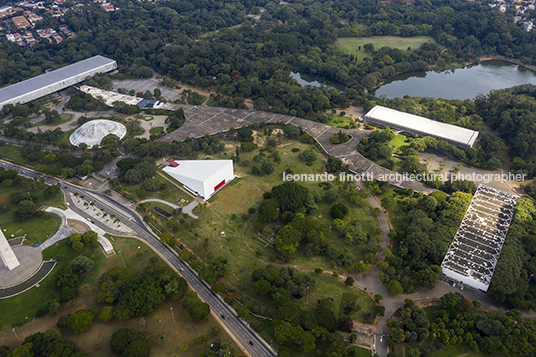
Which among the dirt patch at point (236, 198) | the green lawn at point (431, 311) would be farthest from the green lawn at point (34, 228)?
the green lawn at point (431, 311)

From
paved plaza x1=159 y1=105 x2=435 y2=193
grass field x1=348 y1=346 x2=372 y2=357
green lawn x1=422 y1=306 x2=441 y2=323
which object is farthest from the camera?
paved plaza x1=159 y1=105 x2=435 y2=193

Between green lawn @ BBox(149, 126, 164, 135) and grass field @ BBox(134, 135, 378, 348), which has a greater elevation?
green lawn @ BBox(149, 126, 164, 135)

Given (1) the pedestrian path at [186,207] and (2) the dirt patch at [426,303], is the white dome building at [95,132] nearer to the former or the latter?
(1) the pedestrian path at [186,207]

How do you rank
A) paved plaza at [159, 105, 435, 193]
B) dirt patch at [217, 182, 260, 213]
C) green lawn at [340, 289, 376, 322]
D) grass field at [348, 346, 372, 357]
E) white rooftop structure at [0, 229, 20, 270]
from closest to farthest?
grass field at [348, 346, 372, 357] → green lawn at [340, 289, 376, 322] → white rooftop structure at [0, 229, 20, 270] → dirt patch at [217, 182, 260, 213] → paved plaza at [159, 105, 435, 193]

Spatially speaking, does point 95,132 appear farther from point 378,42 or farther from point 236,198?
point 378,42

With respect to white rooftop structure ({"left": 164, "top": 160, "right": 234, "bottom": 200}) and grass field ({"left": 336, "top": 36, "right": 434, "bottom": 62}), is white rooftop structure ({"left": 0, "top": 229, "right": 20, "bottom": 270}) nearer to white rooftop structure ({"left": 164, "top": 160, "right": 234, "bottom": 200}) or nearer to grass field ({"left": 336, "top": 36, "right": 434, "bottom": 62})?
white rooftop structure ({"left": 164, "top": 160, "right": 234, "bottom": 200})

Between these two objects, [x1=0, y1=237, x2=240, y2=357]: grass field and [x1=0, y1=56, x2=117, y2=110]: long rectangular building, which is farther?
[x1=0, y1=56, x2=117, y2=110]: long rectangular building

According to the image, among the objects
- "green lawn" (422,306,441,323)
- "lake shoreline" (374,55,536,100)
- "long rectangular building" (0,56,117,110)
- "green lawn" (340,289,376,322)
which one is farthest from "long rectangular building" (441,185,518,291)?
"long rectangular building" (0,56,117,110)
